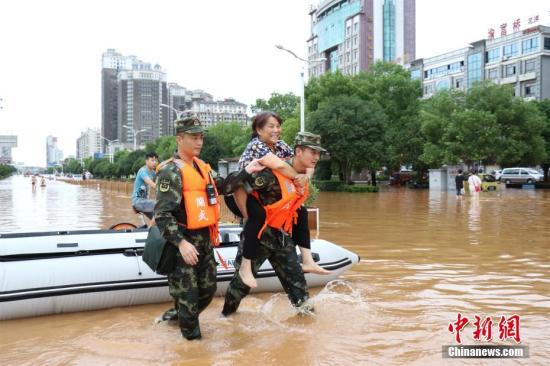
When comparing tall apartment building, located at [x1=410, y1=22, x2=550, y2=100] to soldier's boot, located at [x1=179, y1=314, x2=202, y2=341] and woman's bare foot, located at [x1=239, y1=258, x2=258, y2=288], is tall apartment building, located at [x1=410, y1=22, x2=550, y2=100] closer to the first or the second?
woman's bare foot, located at [x1=239, y1=258, x2=258, y2=288]

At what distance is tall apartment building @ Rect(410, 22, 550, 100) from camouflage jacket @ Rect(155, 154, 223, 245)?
48.4 meters

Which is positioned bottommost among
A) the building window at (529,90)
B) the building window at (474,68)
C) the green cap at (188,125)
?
the green cap at (188,125)

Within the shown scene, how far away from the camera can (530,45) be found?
55500 millimetres

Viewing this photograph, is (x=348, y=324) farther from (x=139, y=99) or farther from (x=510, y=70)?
→ (x=139, y=99)

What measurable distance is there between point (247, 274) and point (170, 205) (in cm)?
105

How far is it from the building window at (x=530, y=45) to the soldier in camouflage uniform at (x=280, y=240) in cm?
5877

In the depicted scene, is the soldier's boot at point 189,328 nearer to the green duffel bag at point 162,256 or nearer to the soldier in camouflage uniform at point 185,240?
the soldier in camouflage uniform at point 185,240

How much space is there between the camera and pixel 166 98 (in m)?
99.7

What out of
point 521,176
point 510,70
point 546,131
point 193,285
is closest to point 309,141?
point 193,285

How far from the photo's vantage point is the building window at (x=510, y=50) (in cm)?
5738

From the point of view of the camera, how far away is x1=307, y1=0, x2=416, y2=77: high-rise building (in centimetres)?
9256

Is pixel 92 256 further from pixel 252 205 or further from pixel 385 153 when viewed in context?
pixel 385 153

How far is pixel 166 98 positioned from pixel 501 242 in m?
94.6

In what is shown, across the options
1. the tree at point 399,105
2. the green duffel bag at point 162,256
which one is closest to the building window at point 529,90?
the tree at point 399,105
